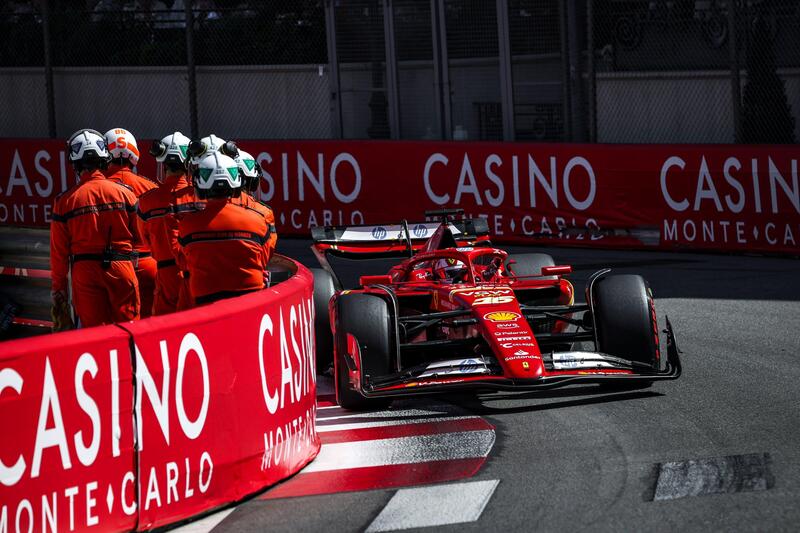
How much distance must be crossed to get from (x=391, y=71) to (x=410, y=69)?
30cm

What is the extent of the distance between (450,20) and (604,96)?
238 centimetres

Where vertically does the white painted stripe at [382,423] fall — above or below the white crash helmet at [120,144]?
below

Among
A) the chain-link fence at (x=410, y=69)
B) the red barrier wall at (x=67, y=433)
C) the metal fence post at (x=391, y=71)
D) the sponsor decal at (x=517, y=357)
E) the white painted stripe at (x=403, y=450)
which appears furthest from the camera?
the metal fence post at (x=391, y=71)

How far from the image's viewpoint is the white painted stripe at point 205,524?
6.06 metres

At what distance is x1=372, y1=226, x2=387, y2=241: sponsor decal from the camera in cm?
1109

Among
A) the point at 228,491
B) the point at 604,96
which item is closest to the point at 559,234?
the point at 604,96

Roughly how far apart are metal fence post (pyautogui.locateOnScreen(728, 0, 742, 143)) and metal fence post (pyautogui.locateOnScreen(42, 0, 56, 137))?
10.3 metres

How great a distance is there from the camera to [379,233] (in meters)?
11.1

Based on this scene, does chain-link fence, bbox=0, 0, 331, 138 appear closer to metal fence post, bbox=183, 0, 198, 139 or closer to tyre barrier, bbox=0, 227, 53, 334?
metal fence post, bbox=183, 0, 198, 139

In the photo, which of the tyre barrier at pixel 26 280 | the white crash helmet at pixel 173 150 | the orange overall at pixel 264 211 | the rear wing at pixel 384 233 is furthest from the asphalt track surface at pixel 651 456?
the tyre barrier at pixel 26 280

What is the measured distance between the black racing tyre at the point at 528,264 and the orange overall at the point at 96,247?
2.92 meters

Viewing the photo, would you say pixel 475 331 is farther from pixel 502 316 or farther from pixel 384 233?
pixel 384 233

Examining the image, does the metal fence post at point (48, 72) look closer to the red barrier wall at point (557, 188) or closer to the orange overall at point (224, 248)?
the red barrier wall at point (557, 188)

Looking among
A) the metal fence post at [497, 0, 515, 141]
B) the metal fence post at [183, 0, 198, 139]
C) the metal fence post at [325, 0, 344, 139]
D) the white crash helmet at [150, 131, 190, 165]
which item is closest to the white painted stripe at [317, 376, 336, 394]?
the white crash helmet at [150, 131, 190, 165]
